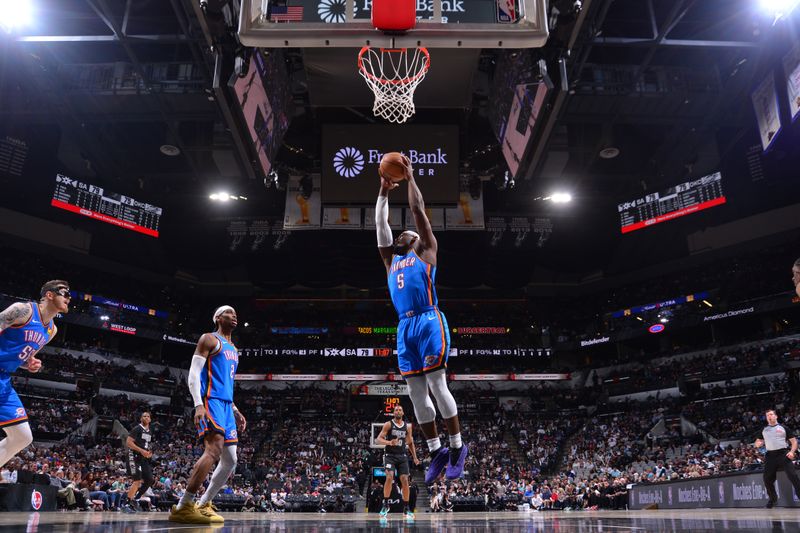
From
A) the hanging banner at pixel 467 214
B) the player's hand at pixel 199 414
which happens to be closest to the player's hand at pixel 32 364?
the player's hand at pixel 199 414

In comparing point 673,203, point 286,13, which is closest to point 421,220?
point 286,13

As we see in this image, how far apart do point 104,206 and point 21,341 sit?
58.4 feet

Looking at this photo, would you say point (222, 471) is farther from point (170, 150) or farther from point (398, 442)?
point (170, 150)

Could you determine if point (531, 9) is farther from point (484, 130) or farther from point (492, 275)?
point (492, 275)

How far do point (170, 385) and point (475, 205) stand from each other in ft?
73.4

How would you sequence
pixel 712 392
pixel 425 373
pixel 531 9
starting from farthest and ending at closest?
pixel 712 392 < pixel 531 9 < pixel 425 373

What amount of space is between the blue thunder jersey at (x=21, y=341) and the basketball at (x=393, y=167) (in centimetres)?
314

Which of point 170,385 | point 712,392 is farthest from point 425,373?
point 170,385

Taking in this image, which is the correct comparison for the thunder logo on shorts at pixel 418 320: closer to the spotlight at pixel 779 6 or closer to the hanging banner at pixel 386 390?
the spotlight at pixel 779 6

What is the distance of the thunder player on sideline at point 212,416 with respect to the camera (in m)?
5.28

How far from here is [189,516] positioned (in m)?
5.21

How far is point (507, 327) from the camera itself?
38.2m

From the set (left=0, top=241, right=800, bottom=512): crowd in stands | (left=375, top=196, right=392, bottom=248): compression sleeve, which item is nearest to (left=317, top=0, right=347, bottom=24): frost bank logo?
(left=375, top=196, right=392, bottom=248): compression sleeve

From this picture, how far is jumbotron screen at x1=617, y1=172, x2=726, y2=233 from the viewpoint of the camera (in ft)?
63.3
